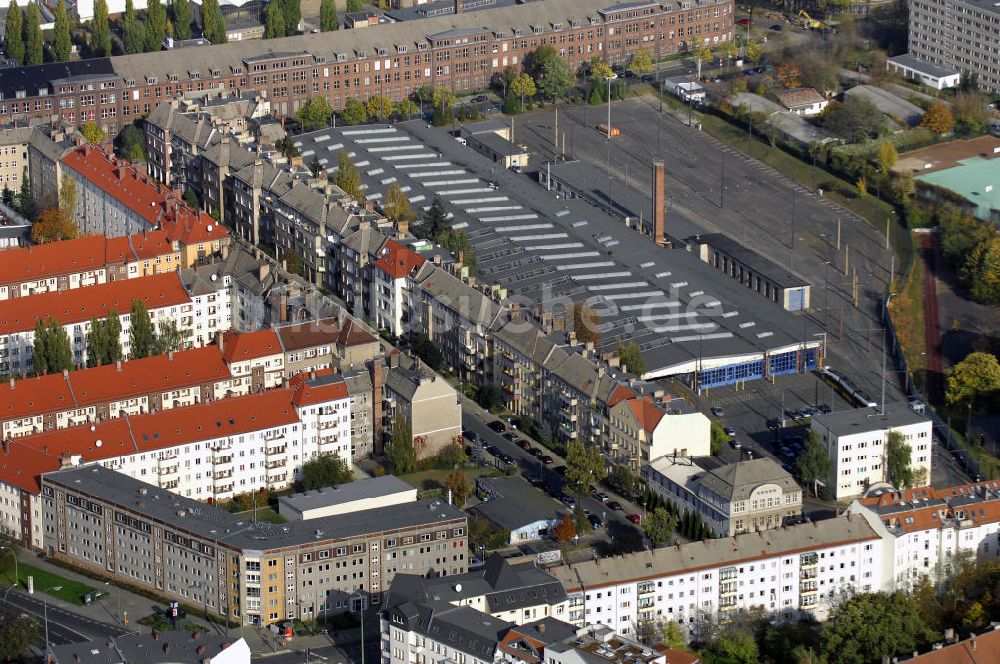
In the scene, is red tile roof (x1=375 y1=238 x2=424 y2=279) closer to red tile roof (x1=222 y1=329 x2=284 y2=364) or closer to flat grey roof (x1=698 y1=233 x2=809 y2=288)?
red tile roof (x1=222 y1=329 x2=284 y2=364)

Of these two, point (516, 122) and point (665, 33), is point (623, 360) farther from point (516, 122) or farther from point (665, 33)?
point (665, 33)

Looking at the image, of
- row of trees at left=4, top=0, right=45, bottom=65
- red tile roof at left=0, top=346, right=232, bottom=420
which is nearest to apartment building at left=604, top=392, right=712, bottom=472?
red tile roof at left=0, top=346, right=232, bottom=420

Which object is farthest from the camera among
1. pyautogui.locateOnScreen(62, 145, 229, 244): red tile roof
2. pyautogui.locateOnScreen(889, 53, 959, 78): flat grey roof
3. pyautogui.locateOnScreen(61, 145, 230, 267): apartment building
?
pyautogui.locateOnScreen(889, 53, 959, 78): flat grey roof

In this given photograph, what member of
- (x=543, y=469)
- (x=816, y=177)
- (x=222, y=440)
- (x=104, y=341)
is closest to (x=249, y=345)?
(x=104, y=341)

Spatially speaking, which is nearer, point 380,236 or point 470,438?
point 470,438

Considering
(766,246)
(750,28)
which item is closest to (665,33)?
(750,28)
